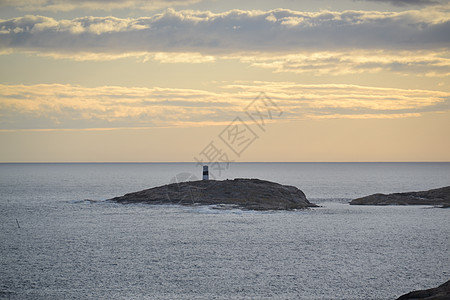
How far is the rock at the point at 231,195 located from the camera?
6862cm

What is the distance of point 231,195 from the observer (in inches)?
2810

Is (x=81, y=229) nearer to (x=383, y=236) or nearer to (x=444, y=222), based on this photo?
(x=383, y=236)

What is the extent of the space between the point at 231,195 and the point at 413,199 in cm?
2391

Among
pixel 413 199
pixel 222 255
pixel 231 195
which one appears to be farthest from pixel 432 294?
pixel 413 199

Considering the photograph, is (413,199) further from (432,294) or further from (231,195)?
(432,294)

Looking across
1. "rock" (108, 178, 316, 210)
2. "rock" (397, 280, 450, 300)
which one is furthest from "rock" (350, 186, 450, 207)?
"rock" (397, 280, 450, 300)

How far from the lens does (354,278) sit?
1168 inches

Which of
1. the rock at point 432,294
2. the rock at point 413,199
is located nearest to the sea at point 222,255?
the rock at point 432,294

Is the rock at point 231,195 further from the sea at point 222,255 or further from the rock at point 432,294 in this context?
the rock at point 432,294

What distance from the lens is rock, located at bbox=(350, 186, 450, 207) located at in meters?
75.4

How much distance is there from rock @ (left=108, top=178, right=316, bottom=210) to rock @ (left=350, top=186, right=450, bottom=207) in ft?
31.5

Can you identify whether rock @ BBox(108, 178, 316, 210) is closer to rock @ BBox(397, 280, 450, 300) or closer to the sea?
the sea

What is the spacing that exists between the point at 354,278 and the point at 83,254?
16942 mm

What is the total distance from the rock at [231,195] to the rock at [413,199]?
960cm
